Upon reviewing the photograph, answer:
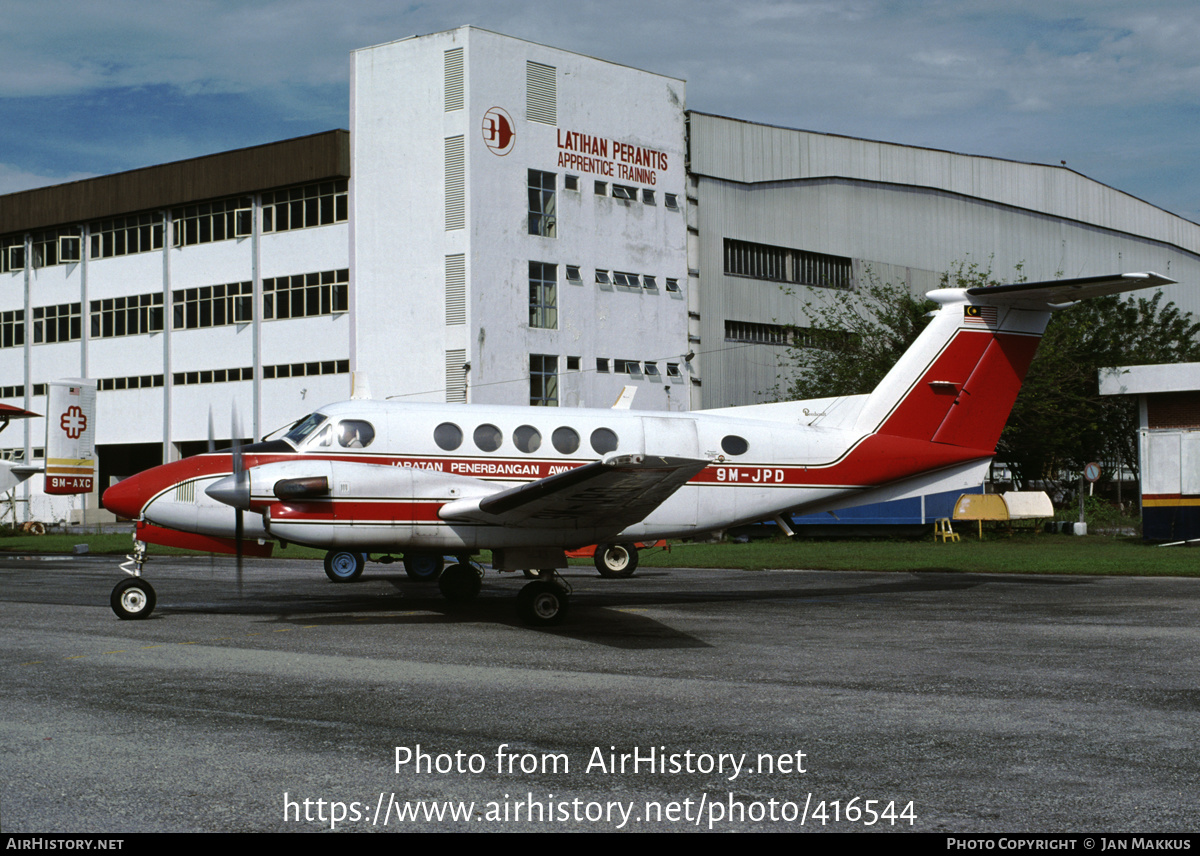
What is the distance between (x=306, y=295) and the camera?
2141 inches

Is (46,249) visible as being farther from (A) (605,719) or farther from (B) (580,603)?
(A) (605,719)

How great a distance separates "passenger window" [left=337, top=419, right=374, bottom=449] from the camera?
1573 cm

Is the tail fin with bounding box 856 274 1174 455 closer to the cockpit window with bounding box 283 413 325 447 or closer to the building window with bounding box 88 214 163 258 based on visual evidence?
the cockpit window with bounding box 283 413 325 447

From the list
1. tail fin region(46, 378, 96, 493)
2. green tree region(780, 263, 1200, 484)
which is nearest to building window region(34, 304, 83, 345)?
tail fin region(46, 378, 96, 493)

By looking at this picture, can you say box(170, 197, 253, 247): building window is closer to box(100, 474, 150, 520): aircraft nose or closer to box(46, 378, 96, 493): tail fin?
box(46, 378, 96, 493): tail fin

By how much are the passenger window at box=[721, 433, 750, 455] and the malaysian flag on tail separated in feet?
15.6

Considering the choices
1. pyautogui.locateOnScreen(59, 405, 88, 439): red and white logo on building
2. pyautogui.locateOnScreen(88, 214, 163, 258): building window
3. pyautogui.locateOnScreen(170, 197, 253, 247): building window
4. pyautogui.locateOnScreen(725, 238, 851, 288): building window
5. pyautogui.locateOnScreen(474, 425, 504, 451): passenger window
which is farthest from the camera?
pyautogui.locateOnScreen(88, 214, 163, 258): building window

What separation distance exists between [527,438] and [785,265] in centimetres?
4640

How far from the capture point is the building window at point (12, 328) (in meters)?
64.8

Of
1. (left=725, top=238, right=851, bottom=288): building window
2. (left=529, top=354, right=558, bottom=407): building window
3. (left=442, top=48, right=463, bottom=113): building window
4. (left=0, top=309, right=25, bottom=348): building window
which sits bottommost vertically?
(left=529, top=354, right=558, bottom=407): building window

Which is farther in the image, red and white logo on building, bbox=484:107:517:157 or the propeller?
red and white logo on building, bbox=484:107:517:157

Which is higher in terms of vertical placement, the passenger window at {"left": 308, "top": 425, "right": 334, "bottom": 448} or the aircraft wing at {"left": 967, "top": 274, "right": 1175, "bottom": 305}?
the aircraft wing at {"left": 967, "top": 274, "right": 1175, "bottom": 305}

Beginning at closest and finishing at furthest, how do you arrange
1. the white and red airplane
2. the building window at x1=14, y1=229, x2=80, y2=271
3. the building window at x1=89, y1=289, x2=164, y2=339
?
the white and red airplane, the building window at x1=89, y1=289, x2=164, y2=339, the building window at x1=14, y1=229, x2=80, y2=271
